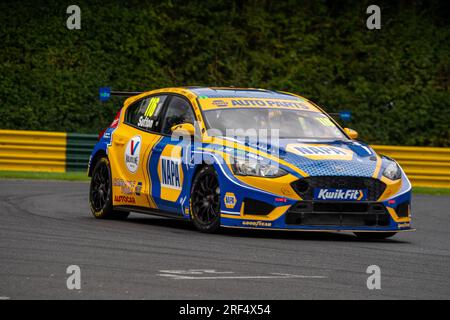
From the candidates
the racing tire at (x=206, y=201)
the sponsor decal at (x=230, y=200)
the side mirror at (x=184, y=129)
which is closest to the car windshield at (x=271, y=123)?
the side mirror at (x=184, y=129)

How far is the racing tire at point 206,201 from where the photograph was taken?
11453 millimetres

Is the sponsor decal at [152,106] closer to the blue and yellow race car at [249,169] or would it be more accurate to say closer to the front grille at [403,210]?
the blue and yellow race car at [249,169]

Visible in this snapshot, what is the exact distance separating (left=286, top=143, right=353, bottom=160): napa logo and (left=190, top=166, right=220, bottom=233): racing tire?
0.84 m

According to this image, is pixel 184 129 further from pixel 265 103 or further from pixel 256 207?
pixel 256 207

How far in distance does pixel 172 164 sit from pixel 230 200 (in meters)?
1.22

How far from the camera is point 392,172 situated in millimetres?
11695

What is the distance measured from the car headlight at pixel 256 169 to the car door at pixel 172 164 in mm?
765

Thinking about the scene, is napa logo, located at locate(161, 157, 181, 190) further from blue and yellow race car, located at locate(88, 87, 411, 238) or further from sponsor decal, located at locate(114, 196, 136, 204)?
sponsor decal, located at locate(114, 196, 136, 204)

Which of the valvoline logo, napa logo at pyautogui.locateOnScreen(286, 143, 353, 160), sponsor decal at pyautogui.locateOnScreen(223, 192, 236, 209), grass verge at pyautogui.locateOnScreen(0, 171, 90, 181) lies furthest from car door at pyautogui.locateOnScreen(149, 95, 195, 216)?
grass verge at pyautogui.locateOnScreen(0, 171, 90, 181)

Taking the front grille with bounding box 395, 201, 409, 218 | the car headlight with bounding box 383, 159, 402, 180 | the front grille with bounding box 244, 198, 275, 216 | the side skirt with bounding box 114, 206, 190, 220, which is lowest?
the side skirt with bounding box 114, 206, 190, 220

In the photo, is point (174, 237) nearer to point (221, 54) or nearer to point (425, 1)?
point (221, 54)

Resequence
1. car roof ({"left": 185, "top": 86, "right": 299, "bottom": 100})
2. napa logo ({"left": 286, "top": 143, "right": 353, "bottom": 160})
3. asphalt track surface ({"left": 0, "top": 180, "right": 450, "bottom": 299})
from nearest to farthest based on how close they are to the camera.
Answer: asphalt track surface ({"left": 0, "top": 180, "right": 450, "bottom": 299})
napa logo ({"left": 286, "top": 143, "right": 353, "bottom": 160})
car roof ({"left": 185, "top": 86, "right": 299, "bottom": 100})

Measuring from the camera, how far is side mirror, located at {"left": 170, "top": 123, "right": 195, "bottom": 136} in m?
12.0
